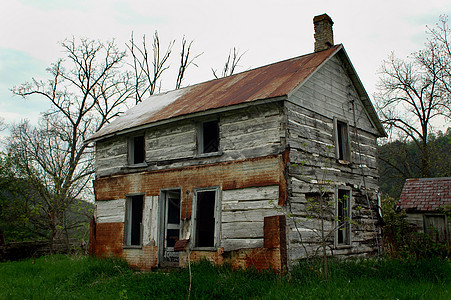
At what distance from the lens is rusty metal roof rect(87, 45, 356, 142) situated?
10742 millimetres

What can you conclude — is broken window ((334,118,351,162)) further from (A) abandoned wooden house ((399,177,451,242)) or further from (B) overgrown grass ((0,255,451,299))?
(A) abandoned wooden house ((399,177,451,242))

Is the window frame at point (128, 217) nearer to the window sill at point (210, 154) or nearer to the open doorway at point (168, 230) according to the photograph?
the open doorway at point (168, 230)

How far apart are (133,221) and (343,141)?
7.27 metres

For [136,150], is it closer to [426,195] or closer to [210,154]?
[210,154]

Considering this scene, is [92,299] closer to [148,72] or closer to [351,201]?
[351,201]

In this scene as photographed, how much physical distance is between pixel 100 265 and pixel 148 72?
62.1ft

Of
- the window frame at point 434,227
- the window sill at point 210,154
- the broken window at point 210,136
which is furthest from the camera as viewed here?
the window frame at point 434,227

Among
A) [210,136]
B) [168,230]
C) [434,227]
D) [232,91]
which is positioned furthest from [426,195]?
[168,230]

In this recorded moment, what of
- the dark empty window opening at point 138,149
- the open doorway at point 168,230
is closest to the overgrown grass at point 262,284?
the open doorway at point 168,230

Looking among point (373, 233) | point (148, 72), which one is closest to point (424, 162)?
point (373, 233)

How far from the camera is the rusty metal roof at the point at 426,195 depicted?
19.0 m

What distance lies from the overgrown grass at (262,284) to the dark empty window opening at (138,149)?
4016 millimetres

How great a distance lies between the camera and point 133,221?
523 inches

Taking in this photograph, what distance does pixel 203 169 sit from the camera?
36.5 ft
